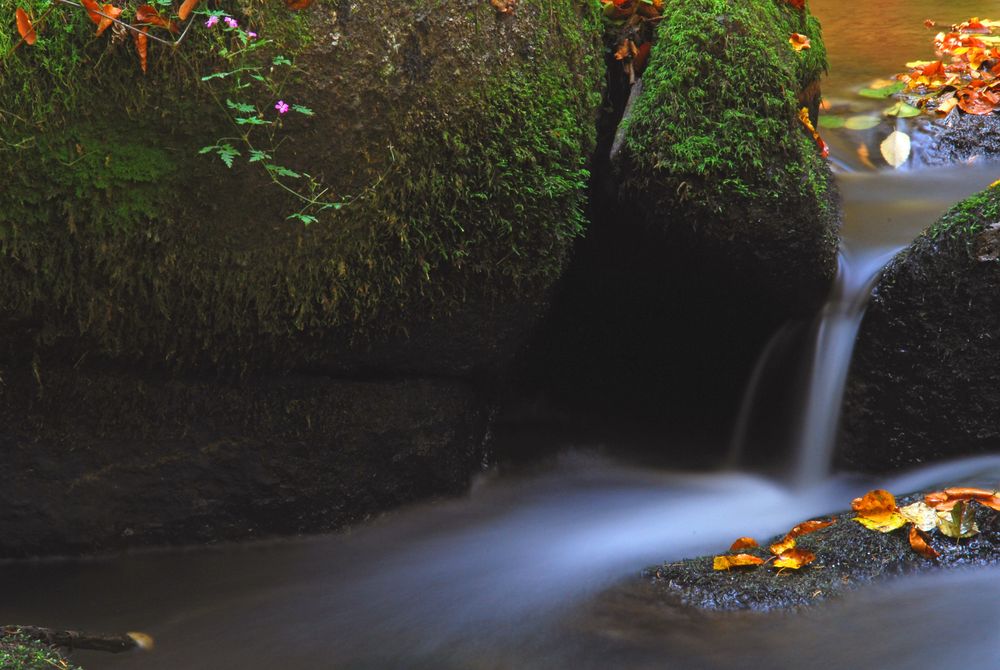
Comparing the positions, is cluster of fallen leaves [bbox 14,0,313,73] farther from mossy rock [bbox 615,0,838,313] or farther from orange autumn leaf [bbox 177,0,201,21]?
mossy rock [bbox 615,0,838,313]

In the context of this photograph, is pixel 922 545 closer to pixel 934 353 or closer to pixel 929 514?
pixel 929 514

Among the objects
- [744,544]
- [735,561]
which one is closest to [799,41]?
[744,544]

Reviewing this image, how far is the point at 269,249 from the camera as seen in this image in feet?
9.70

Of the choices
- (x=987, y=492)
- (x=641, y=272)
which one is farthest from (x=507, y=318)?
(x=987, y=492)

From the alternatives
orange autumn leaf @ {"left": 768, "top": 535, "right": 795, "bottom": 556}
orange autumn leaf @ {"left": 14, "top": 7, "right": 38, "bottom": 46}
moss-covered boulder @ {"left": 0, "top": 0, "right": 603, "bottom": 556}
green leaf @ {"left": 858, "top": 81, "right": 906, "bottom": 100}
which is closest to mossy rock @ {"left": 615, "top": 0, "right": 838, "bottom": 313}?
moss-covered boulder @ {"left": 0, "top": 0, "right": 603, "bottom": 556}

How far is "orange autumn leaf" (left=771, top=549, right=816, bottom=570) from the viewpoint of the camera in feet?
9.19

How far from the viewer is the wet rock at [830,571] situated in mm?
2688

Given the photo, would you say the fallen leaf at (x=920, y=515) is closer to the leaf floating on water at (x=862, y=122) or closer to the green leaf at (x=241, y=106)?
the green leaf at (x=241, y=106)

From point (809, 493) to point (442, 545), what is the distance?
4.82 feet

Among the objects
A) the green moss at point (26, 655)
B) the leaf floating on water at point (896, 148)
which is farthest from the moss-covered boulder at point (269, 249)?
the leaf floating on water at point (896, 148)

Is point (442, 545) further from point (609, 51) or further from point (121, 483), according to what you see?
point (609, 51)

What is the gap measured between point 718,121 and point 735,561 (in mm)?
1523

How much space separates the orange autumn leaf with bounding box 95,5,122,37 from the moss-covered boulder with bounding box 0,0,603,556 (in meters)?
0.02

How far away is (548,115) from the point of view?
10.2 ft
